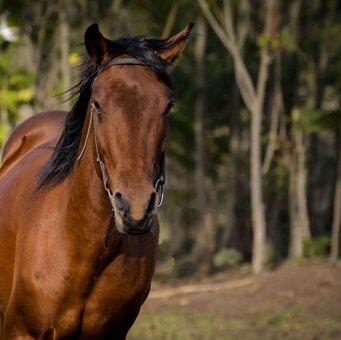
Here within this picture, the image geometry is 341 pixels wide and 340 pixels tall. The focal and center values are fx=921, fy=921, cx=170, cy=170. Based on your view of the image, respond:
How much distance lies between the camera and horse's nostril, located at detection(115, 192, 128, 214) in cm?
417

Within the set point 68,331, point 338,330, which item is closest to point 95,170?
point 68,331

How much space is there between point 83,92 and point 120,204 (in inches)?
Result: 38.9

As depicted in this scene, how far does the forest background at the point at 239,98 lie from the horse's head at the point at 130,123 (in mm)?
8948

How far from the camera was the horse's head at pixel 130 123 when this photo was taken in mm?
4195

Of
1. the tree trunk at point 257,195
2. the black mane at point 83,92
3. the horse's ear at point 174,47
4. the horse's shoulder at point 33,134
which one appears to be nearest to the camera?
the black mane at point 83,92

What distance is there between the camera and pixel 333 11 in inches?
720

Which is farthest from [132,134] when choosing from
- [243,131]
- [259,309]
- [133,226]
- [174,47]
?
[243,131]

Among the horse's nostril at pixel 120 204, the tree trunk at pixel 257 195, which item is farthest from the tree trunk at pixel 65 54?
the horse's nostril at pixel 120 204

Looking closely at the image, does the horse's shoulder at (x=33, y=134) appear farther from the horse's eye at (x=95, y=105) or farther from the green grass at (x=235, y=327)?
the green grass at (x=235, y=327)

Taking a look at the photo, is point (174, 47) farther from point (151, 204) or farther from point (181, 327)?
point (181, 327)

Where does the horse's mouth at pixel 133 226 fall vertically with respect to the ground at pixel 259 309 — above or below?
above

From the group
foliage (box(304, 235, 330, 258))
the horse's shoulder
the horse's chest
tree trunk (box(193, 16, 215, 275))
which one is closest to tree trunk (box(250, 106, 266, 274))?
foliage (box(304, 235, 330, 258))

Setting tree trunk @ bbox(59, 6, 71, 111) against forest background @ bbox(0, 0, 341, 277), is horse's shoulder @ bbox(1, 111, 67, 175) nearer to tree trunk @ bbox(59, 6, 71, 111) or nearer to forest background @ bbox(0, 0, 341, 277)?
forest background @ bbox(0, 0, 341, 277)

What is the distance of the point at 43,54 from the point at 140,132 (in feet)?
38.2
